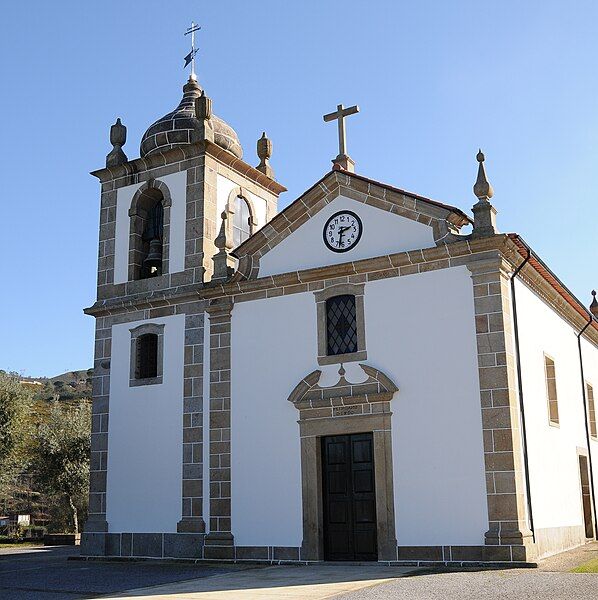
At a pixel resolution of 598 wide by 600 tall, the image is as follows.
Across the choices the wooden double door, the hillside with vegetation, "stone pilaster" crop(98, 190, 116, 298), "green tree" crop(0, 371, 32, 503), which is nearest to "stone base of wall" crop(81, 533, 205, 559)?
the wooden double door

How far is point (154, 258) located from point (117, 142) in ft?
11.1

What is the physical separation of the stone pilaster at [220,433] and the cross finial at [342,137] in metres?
3.77

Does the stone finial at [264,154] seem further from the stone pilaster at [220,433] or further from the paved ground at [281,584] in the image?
the paved ground at [281,584]

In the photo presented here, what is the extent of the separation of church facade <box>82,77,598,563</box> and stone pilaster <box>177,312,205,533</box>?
0.04 metres

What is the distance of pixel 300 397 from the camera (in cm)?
1573

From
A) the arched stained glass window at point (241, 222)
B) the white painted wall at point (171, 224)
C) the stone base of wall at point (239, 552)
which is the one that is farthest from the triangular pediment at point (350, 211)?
the stone base of wall at point (239, 552)

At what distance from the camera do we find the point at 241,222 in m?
19.7

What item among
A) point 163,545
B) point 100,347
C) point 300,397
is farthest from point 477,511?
point 100,347

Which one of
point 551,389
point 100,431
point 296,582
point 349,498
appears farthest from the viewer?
point 100,431

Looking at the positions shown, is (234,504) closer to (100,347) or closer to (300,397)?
(300,397)

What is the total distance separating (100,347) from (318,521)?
22.9ft

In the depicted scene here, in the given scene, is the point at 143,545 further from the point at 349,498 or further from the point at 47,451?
the point at 47,451

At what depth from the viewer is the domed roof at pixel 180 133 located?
64.6 ft

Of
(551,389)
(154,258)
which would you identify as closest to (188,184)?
(154,258)
